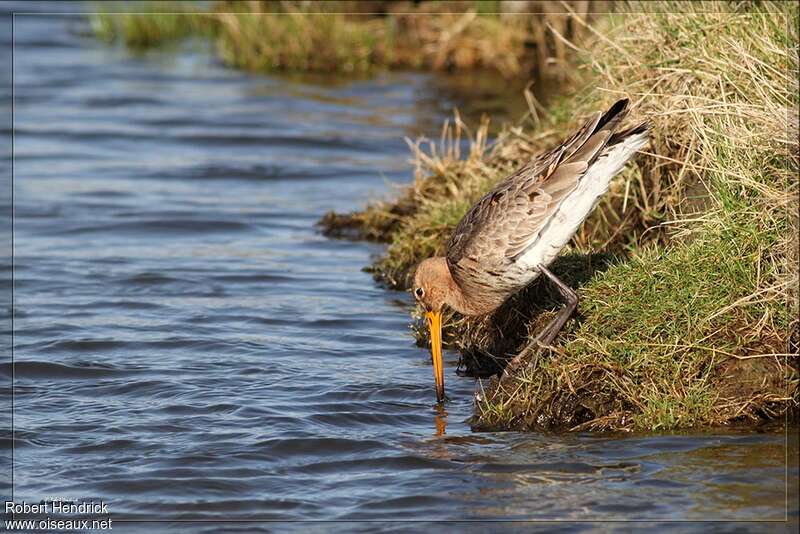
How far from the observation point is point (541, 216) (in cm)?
657

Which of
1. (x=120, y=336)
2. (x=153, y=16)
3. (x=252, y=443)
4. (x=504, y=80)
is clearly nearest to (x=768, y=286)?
(x=252, y=443)

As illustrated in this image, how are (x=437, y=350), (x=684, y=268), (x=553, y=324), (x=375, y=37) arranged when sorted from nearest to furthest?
(x=553, y=324), (x=684, y=268), (x=437, y=350), (x=375, y=37)

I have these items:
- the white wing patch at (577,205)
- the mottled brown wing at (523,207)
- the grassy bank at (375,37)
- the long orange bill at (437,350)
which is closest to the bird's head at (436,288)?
the long orange bill at (437,350)

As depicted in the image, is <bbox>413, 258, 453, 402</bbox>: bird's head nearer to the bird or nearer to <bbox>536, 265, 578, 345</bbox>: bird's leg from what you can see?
the bird

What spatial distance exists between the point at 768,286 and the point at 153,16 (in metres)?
14.9

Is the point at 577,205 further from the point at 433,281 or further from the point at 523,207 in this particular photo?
the point at 433,281

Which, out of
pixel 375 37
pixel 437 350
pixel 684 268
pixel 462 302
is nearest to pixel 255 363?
→ pixel 437 350

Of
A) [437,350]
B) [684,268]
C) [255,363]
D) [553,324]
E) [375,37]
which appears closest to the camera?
[553,324]

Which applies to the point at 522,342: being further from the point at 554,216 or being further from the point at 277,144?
the point at 277,144

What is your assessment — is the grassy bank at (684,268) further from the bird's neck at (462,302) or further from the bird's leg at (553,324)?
the bird's neck at (462,302)

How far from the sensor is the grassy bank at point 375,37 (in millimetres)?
16031

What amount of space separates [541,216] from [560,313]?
0.53 meters

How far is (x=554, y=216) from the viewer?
6605mm

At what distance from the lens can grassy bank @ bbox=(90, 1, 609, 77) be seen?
52.6 ft
